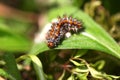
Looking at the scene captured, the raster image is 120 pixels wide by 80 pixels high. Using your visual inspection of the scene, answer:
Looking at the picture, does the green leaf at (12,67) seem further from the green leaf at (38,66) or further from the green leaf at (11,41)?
the green leaf at (11,41)

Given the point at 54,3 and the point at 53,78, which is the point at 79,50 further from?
the point at 54,3

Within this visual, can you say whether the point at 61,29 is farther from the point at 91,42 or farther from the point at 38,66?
the point at 38,66

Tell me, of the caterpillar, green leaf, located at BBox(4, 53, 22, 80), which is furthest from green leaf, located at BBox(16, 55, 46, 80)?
the caterpillar

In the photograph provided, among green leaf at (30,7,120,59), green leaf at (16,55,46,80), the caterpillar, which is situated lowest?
green leaf at (16,55,46,80)

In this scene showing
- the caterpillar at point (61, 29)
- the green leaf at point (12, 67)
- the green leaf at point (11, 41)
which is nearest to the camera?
the green leaf at point (12, 67)

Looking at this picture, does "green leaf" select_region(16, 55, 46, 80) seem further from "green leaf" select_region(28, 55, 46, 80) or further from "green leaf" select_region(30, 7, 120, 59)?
"green leaf" select_region(30, 7, 120, 59)

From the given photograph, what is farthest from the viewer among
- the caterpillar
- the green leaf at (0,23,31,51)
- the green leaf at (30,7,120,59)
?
the green leaf at (0,23,31,51)

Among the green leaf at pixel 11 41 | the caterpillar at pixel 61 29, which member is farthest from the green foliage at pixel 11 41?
the caterpillar at pixel 61 29
